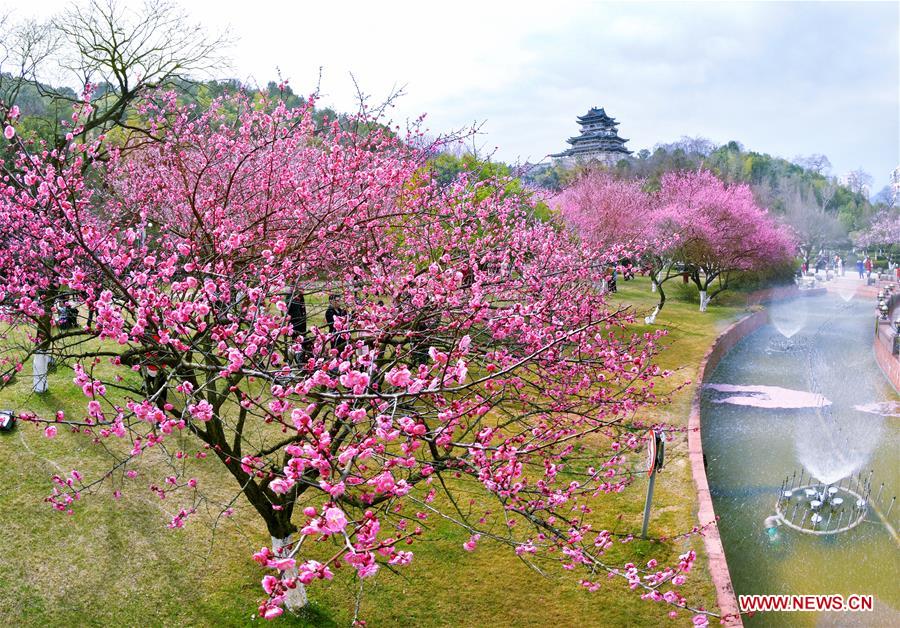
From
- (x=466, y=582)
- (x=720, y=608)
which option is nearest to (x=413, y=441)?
(x=466, y=582)

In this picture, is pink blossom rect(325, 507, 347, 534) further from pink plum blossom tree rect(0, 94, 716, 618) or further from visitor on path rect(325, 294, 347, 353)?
visitor on path rect(325, 294, 347, 353)

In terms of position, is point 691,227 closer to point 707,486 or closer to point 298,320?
point 707,486

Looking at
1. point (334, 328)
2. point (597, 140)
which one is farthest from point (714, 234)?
point (597, 140)

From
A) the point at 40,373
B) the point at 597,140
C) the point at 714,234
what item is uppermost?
the point at 597,140

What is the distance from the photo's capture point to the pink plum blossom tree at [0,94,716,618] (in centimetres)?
379

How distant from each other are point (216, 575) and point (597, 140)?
70970 mm

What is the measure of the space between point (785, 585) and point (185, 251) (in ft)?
24.6

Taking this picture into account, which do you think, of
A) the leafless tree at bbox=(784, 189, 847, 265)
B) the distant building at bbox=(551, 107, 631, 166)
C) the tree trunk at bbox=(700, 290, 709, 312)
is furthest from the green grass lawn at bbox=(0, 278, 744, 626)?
the distant building at bbox=(551, 107, 631, 166)

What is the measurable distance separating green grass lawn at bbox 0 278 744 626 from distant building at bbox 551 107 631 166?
217 feet

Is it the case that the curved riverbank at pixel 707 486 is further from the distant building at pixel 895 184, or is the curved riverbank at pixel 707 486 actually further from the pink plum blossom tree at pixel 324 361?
the distant building at pixel 895 184

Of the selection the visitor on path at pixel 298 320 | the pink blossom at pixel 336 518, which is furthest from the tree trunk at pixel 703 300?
the pink blossom at pixel 336 518

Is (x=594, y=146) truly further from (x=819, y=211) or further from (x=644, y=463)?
(x=644, y=463)

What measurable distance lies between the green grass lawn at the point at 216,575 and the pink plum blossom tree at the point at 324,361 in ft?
0.90

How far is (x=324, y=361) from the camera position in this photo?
459 centimetres
